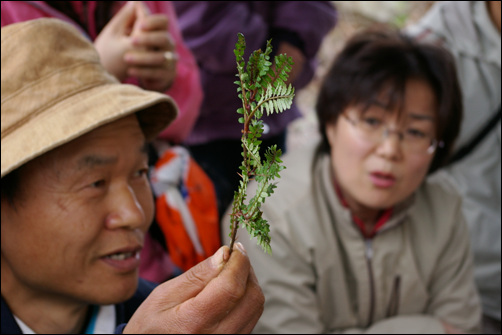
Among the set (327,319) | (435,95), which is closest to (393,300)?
(327,319)

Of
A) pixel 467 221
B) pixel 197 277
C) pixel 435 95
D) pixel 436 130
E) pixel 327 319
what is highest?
pixel 197 277

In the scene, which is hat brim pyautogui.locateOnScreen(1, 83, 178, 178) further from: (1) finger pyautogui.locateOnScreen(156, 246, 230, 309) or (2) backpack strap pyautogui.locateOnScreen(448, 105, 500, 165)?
(2) backpack strap pyautogui.locateOnScreen(448, 105, 500, 165)

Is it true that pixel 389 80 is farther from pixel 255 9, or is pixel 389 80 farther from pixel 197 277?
pixel 197 277

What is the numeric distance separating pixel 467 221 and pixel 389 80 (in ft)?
2.23

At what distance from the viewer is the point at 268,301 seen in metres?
1.58

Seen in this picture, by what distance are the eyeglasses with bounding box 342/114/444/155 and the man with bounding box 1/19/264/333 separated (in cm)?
78

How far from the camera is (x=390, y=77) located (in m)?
1.67

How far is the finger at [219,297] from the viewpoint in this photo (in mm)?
499

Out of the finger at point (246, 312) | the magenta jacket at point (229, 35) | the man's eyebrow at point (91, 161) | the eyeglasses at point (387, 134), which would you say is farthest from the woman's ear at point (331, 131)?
the finger at point (246, 312)

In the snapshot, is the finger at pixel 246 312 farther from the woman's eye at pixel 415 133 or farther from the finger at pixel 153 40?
the woman's eye at pixel 415 133

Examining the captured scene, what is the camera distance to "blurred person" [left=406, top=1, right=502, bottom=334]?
1756mm

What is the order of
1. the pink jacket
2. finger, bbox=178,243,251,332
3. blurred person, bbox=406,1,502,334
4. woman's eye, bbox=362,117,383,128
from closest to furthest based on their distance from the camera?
finger, bbox=178,243,251,332 < the pink jacket < woman's eye, bbox=362,117,383,128 < blurred person, bbox=406,1,502,334

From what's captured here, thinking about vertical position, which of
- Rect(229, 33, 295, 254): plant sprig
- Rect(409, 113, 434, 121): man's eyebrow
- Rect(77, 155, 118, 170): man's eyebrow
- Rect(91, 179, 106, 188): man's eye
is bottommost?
Rect(409, 113, 434, 121): man's eyebrow

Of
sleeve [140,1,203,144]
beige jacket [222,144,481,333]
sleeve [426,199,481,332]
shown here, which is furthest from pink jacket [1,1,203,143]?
sleeve [426,199,481,332]
